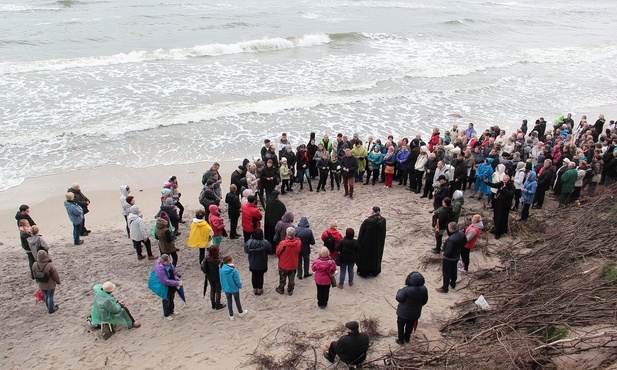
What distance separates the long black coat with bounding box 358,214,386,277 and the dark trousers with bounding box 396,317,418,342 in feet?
6.34

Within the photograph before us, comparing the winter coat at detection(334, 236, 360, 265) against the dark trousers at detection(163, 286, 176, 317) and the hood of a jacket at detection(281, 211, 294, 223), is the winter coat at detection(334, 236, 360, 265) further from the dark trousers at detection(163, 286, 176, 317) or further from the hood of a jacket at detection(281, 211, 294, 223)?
the dark trousers at detection(163, 286, 176, 317)

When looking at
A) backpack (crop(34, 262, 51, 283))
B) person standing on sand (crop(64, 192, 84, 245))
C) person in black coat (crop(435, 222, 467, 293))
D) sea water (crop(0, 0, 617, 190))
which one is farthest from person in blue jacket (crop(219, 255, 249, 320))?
sea water (crop(0, 0, 617, 190))

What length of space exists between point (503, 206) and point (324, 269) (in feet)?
16.1

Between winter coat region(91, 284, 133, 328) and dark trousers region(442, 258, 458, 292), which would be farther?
dark trousers region(442, 258, 458, 292)

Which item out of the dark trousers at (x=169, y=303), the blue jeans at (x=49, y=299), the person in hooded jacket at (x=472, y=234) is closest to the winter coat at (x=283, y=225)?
the dark trousers at (x=169, y=303)

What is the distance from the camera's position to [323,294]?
8.38 metres

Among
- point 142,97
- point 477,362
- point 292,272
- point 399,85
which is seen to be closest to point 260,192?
point 292,272

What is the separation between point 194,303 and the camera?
877 centimetres

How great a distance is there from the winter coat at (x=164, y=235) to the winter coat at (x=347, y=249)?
3.27 m

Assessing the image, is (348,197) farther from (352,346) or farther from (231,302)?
(352,346)

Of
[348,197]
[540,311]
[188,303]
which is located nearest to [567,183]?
[348,197]

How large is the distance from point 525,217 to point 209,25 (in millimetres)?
33420

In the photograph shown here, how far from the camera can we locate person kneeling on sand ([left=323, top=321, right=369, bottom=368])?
6.27 metres

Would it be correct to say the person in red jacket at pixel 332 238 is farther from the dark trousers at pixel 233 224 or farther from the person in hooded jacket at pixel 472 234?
the dark trousers at pixel 233 224
